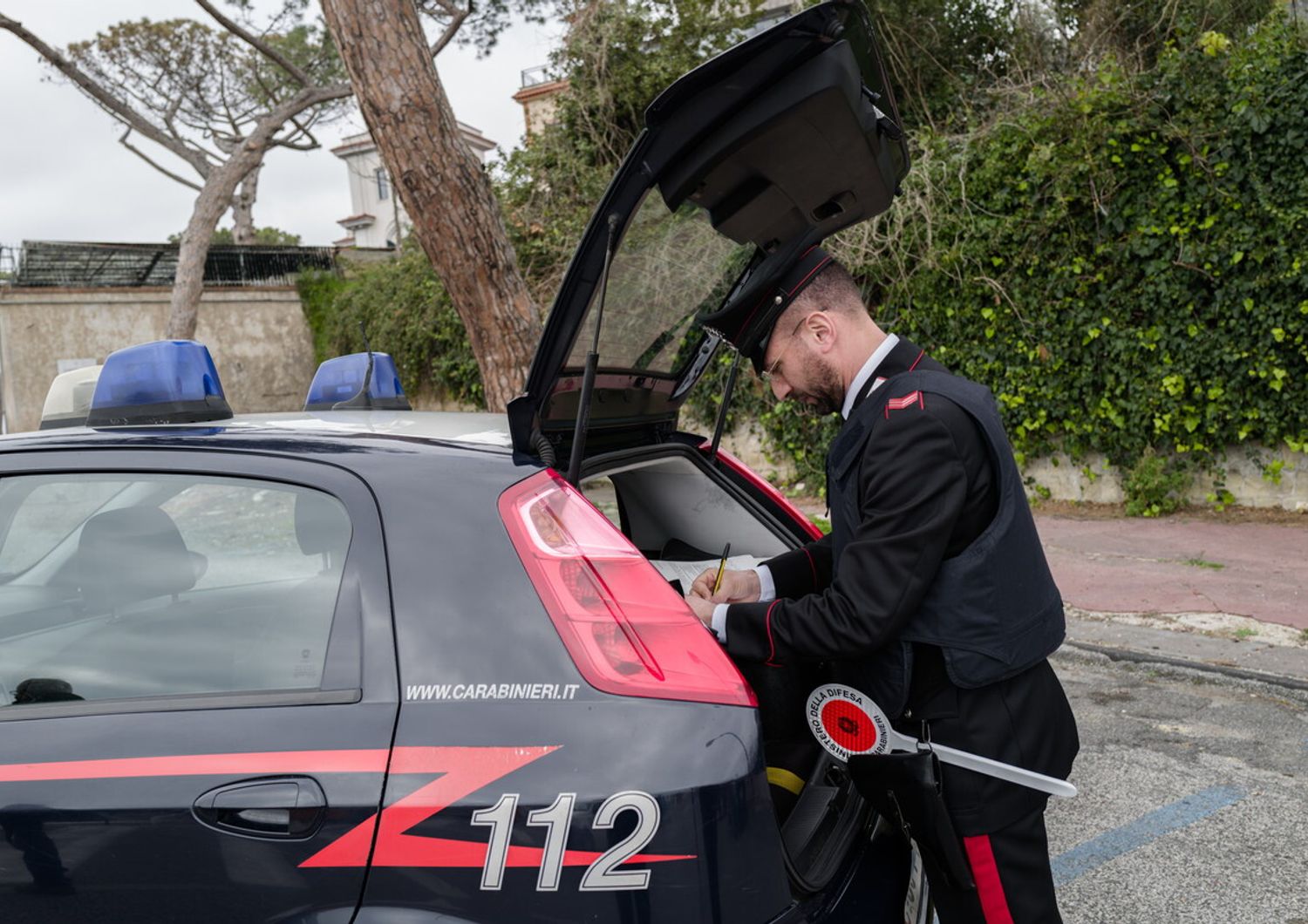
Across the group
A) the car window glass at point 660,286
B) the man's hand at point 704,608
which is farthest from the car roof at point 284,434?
the man's hand at point 704,608

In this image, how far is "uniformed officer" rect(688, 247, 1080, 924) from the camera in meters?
1.93

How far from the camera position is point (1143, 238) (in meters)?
8.22

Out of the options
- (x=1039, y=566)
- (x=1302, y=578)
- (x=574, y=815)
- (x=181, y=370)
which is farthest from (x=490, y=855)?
(x=1302, y=578)

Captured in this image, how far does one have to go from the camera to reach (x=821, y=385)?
221cm

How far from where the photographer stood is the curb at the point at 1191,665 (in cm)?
475

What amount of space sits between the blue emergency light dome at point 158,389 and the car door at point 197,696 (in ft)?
0.80

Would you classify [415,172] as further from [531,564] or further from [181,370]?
[531,564]

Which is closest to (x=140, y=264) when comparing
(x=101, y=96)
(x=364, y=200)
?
(x=101, y=96)

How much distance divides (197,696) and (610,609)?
0.73 meters

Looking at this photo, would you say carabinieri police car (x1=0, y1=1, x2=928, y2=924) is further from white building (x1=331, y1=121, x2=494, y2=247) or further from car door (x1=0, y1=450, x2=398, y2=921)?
white building (x1=331, y1=121, x2=494, y2=247)

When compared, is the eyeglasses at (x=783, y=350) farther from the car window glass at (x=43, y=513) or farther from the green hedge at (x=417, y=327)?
the green hedge at (x=417, y=327)

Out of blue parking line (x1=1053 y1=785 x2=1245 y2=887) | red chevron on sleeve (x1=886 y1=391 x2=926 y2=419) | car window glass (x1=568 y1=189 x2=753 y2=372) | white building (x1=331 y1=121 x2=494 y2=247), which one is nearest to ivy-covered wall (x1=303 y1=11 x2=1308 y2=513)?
blue parking line (x1=1053 y1=785 x2=1245 y2=887)

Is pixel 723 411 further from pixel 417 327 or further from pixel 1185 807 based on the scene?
pixel 417 327

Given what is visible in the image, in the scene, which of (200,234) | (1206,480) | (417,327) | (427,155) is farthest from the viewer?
(417,327)
